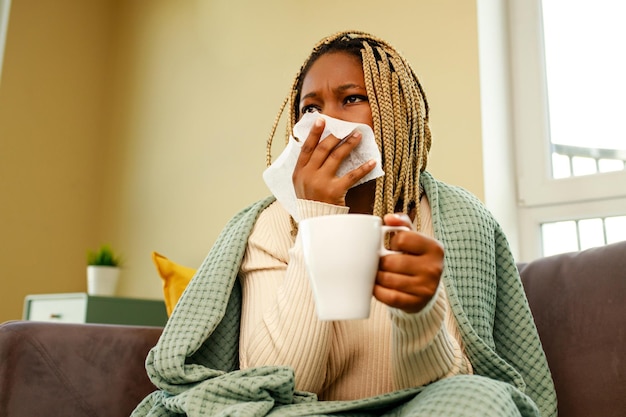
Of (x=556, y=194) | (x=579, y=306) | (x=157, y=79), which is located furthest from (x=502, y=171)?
(x=157, y=79)

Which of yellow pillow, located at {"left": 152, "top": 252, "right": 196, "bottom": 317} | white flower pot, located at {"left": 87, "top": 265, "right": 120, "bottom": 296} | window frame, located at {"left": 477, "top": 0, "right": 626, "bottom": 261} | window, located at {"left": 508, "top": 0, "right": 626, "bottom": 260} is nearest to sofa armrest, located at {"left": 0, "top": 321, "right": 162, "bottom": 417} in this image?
yellow pillow, located at {"left": 152, "top": 252, "right": 196, "bottom": 317}

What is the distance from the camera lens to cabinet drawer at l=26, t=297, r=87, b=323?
206 centimetres

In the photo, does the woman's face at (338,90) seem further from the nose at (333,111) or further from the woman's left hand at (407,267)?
the woman's left hand at (407,267)

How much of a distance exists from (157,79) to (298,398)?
2189mm

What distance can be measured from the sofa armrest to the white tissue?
0.40m

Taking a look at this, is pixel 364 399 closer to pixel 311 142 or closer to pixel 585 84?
pixel 311 142

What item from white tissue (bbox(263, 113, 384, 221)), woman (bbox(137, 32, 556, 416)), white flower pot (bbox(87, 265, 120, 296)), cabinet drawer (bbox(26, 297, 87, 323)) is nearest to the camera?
woman (bbox(137, 32, 556, 416))

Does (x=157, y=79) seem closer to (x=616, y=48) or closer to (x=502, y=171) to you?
(x=502, y=171)

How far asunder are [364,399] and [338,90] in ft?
1.56

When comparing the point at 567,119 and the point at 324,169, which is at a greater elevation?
the point at 567,119

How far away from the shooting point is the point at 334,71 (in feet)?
3.27

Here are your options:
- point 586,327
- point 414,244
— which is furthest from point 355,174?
point 586,327

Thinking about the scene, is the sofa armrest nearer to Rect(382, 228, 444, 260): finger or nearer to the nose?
the nose

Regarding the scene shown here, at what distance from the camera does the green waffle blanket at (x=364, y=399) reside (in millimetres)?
717
